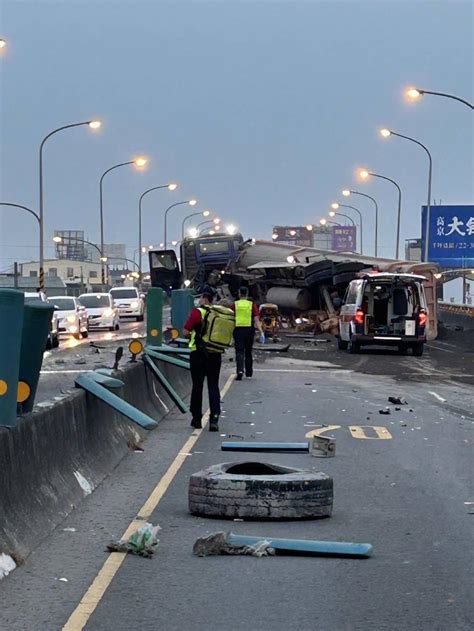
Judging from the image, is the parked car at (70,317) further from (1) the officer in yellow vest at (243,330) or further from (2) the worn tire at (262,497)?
(2) the worn tire at (262,497)

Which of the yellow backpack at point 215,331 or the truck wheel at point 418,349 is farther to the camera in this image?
the truck wheel at point 418,349

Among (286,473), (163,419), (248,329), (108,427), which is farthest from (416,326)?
(286,473)

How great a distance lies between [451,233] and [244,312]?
39.7 meters

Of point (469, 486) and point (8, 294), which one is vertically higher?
point (8, 294)

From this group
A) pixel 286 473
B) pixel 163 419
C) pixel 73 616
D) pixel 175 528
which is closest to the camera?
pixel 73 616

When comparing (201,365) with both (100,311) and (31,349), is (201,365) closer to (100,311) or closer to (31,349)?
(31,349)

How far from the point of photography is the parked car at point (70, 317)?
147 feet

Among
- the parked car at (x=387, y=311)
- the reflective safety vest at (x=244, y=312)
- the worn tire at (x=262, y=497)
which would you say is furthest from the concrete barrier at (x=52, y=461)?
the parked car at (x=387, y=311)

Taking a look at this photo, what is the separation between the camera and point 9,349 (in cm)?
855

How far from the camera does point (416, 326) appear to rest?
108 ft

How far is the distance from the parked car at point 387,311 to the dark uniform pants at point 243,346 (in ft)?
27.3

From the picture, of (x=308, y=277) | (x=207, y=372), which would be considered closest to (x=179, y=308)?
(x=207, y=372)

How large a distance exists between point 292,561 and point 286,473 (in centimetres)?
224

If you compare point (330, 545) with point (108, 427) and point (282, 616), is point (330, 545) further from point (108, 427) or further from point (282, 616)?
point (108, 427)
